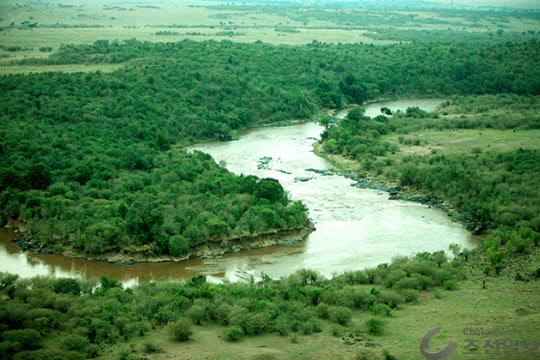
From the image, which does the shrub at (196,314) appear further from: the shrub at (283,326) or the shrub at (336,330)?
the shrub at (336,330)

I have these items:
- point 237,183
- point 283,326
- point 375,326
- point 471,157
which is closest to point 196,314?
point 283,326

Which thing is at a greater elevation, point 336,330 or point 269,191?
point 269,191

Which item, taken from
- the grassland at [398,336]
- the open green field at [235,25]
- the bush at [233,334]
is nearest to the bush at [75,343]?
the grassland at [398,336]

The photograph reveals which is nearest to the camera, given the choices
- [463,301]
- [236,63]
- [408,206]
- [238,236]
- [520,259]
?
[463,301]

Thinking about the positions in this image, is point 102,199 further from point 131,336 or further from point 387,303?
point 387,303

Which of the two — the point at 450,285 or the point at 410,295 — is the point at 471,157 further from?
the point at 410,295

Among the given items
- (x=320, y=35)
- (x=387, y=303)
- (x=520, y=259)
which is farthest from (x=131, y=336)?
(x=320, y=35)

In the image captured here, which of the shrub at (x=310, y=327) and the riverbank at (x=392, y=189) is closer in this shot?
the shrub at (x=310, y=327)
